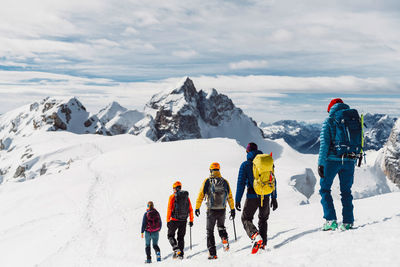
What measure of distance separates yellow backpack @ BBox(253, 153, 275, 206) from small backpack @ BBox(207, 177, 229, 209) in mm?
1312

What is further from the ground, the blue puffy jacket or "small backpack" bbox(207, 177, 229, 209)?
the blue puffy jacket

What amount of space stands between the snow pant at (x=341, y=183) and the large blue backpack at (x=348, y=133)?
32cm

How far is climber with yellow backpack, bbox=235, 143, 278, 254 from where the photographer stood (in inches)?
279

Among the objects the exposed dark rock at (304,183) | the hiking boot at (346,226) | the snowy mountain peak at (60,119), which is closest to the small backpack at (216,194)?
the hiking boot at (346,226)

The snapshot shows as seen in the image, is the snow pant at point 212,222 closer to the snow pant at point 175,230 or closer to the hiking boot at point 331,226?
the snow pant at point 175,230

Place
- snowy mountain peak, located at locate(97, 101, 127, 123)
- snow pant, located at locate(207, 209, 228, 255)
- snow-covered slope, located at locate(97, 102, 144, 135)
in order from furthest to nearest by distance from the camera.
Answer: snowy mountain peak, located at locate(97, 101, 127, 123)
snow-covered slope, located at locate(97, 102, 144, 135)
snow pant, located at locate(207, 209, 228, 255)

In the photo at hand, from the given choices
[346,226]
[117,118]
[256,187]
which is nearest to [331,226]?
[346,226]

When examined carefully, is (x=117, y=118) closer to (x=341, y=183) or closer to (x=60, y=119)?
(x=60, y=119)

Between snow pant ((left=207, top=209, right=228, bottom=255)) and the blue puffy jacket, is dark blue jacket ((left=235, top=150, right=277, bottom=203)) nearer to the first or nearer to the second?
snow pant ((left=207, top=209, right=228, bottom=255))

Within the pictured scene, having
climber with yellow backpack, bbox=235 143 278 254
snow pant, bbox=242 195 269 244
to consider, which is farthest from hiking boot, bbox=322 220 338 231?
snow pant, bbox=242 195 269 244

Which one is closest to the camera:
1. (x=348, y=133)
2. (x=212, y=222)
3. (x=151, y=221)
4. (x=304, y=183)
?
(x=348, y=133)

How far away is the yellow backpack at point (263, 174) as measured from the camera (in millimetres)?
7047

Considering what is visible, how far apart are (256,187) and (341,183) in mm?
1860

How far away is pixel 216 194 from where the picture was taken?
828cm
